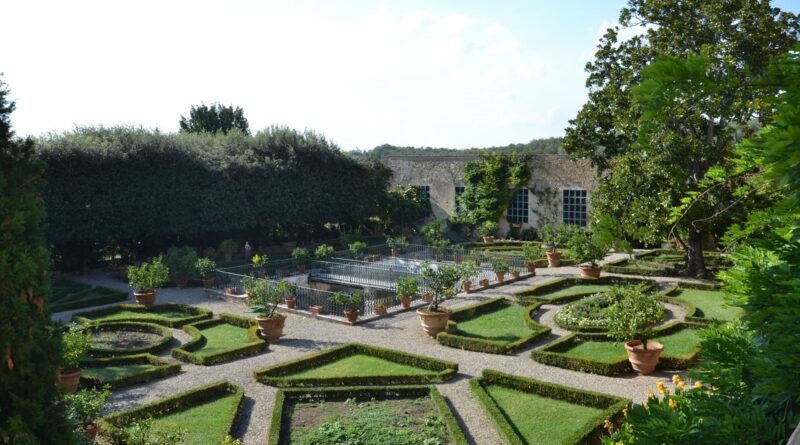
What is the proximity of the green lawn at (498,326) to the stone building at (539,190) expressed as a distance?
49.6 feet

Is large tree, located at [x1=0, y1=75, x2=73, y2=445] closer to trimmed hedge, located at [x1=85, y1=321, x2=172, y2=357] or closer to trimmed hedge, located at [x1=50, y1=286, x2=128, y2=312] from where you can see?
trimmed hedge, located at [x1=85, y1=321, x2=172, y2=357]

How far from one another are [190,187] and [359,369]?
1772cm

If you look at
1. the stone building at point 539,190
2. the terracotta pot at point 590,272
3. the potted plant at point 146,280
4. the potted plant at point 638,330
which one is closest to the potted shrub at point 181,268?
the potted plant at point 146,280

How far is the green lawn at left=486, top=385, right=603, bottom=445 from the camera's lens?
907cm

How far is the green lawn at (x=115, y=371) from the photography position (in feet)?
38.8

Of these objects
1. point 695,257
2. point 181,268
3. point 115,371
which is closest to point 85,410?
point 115,371

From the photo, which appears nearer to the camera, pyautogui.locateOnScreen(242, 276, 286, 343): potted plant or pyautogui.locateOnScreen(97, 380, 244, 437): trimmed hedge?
pyautogui.locateOnScreen(97, 380, 244, 437): trimmed hedge

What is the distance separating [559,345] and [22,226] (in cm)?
1107

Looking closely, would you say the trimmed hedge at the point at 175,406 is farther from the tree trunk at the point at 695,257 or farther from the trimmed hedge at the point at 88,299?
the tree trunk at the point at 695,257

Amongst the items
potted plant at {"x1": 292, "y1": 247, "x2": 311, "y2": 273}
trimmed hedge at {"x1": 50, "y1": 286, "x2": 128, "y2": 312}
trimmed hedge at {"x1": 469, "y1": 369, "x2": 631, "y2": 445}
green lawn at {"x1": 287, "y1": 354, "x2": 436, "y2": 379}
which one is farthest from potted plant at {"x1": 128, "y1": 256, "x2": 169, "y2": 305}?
trimmed hedge at {"x1": 469, "y1": 369, "x2": 631, "y2": 445}

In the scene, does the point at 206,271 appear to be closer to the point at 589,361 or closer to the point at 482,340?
the point at 482,340

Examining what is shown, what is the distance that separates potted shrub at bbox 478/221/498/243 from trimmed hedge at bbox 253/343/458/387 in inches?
769

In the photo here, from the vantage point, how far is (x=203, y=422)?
32.3 feet

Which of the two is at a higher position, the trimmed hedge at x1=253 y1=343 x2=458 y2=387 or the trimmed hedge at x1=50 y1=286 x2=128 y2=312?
the trimmed hedge at x1=50 y1=286 x2=128 y2=312
